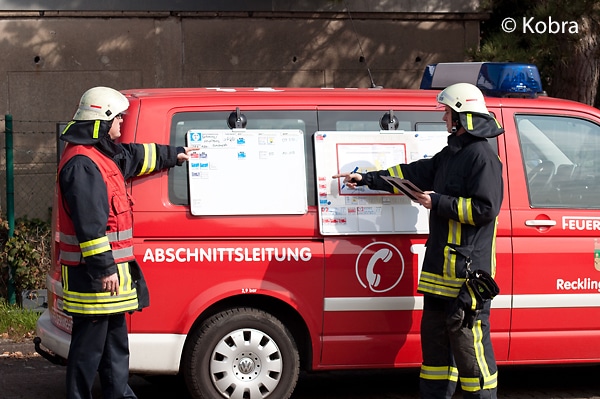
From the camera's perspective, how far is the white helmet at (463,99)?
5844 mm

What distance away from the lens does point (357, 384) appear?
23.8ft

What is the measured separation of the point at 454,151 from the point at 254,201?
119cm

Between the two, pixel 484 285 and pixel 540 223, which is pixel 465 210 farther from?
pixel 540 223

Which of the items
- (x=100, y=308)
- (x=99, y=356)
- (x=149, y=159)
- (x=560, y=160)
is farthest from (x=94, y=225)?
(x=560, y=160)

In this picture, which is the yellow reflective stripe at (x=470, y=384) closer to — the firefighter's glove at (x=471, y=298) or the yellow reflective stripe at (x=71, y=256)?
the firefighter's glove at (x=471, y=298)

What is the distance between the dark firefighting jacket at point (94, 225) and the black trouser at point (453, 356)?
1.62 meters

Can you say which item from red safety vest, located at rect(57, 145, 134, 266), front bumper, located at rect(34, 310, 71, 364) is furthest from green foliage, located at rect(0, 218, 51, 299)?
red safety vest, located at rect(57, 145, 134, 266)

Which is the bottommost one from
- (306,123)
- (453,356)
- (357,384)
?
(357,384)

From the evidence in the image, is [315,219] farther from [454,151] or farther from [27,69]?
[27,69]

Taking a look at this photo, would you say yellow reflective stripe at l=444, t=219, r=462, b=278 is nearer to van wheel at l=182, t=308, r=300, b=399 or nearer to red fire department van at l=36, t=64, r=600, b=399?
red fire department van at l=36, t=64, r=600, b=399

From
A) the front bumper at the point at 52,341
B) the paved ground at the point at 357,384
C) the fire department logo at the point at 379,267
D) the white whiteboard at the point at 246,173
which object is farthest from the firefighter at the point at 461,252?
the front bumper at the point at 52,341

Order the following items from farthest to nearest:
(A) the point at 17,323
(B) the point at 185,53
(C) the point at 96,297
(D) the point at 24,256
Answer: (B) the point at 185,53
(D) the point at 24,256
(A) the point at 17,323
(C) the point at 96,297

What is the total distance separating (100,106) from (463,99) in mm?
2027

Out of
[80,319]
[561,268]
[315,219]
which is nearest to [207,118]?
[315,219]
